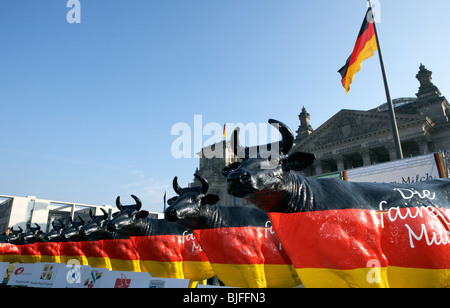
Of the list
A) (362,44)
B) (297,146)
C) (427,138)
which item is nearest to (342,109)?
(297,146)

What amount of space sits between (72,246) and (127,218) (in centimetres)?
589

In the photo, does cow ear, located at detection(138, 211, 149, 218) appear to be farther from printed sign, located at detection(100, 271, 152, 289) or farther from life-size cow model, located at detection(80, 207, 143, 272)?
printed sign, located at detection(100, 271, 152, 289)

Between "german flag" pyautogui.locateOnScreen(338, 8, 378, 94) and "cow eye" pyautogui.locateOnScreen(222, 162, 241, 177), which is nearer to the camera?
"cow eye" pyautogui.locateOnScreen(222, 162, 241, 177)

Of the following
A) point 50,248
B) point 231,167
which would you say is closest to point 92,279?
point 231,167

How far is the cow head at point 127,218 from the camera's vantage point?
859cm

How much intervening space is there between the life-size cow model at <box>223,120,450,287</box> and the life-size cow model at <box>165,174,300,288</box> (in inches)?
86.6

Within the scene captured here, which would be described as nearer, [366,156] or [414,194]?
[414,194]

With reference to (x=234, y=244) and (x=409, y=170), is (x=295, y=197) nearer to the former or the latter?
(x=234, y=244)

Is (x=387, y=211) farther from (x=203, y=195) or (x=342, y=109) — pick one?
(x=342, y=109)

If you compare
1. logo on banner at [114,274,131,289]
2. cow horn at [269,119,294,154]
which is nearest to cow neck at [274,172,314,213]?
cow horn at [269,119,294,154]

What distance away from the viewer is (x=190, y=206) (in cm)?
656

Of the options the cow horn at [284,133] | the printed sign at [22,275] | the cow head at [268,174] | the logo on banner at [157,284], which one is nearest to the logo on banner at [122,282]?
the logo on banner at [157,284]

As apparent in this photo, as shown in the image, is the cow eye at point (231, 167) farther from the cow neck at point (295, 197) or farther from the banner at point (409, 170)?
the banner at point (409, 170)

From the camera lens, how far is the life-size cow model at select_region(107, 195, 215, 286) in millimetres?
7621
